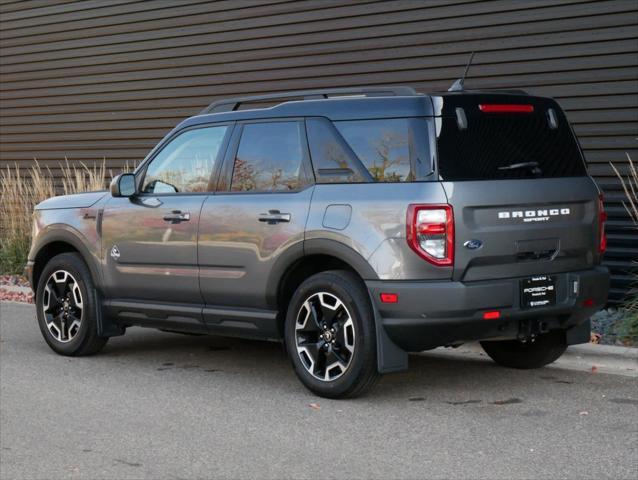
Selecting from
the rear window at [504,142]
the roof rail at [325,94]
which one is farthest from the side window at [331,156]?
the rear window at [504,142]

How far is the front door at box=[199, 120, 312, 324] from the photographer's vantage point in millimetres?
7223

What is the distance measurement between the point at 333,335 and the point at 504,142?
64.7 inches

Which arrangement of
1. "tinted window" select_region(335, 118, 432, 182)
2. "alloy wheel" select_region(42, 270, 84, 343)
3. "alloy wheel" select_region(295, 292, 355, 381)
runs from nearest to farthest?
"tinted window" select_region(335, 118, 432, 182) < "alloy wheel" select_region(295, 292, 355, 381) < "alloy wheel" select_region(42, 270, 84, 343)

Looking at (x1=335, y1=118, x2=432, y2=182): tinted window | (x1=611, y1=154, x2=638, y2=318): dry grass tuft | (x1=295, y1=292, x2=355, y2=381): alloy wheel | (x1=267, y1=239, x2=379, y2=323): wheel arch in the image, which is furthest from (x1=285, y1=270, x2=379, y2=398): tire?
(x1=611, y1=154, x2=638, y2=318): dry grass tuft

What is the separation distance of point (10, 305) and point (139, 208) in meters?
4.83

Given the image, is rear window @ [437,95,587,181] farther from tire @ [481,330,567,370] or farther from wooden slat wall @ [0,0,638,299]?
wooden slat wall @ [0,0,638,299]

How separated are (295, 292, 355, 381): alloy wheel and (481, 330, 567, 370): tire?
1575 millimetres

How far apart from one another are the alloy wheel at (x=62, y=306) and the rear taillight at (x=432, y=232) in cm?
333

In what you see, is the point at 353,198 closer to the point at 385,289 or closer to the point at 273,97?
the point at 385,289

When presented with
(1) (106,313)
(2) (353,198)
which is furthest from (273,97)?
(1) (106,313)

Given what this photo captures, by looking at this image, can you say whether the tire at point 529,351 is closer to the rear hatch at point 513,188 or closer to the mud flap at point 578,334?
the mud flap at point 578,334

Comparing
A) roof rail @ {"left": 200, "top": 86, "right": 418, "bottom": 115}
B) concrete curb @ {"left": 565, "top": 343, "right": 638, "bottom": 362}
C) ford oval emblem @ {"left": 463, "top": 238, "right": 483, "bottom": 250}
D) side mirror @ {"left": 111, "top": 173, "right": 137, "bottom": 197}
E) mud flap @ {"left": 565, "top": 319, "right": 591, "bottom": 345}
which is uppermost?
roof rail @ {"left": 200, "top": 86, "right": 418, "bottom": 115}

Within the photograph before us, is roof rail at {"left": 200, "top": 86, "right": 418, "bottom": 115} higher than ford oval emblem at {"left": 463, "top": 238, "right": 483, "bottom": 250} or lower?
higher

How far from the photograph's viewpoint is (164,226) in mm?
8031
